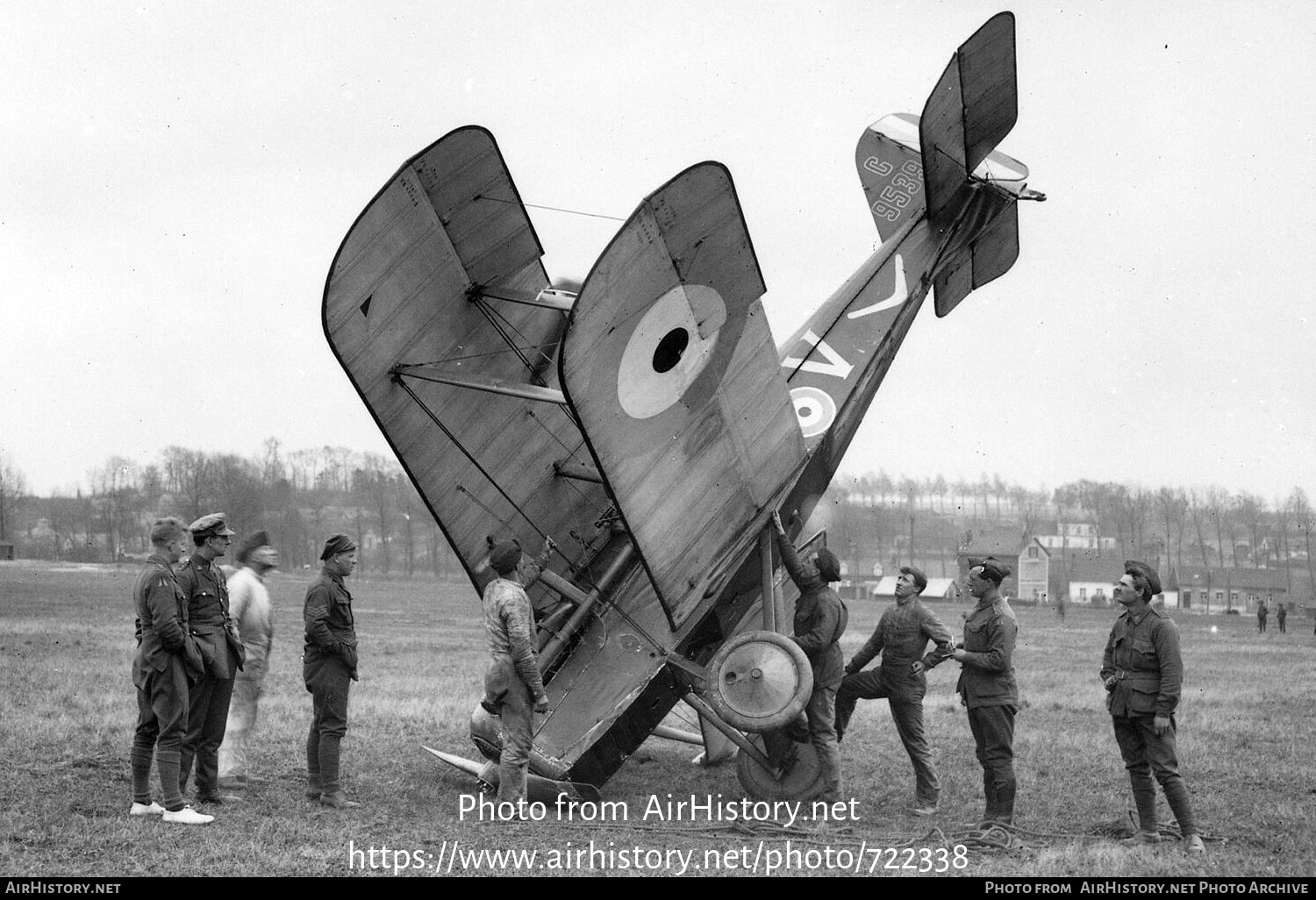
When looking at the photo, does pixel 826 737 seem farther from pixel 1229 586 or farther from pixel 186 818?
pixel 1229 586

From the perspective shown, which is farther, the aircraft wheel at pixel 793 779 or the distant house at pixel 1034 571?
the distant house at pixel 1034 571

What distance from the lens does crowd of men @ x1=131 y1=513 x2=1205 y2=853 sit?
7270mm

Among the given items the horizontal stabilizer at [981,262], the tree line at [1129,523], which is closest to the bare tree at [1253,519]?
the tree line at [1129,523]

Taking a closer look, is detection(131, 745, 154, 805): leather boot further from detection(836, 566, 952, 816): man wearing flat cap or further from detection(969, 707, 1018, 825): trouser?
detection(969, 707, 1018, 825): trouser

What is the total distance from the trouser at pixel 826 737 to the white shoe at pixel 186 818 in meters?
4.24

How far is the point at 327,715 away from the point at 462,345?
2.90 metres

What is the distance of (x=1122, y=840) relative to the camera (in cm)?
764

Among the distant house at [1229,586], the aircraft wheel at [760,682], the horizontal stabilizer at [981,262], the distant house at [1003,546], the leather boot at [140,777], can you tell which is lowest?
the distant house at [1229,586]

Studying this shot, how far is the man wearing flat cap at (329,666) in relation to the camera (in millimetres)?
7957

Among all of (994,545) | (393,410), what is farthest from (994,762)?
(994,545)

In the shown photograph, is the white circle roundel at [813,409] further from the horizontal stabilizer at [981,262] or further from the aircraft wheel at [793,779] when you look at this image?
the aircraft wheel at [793,779]

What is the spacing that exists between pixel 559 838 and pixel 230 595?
362 centimetres

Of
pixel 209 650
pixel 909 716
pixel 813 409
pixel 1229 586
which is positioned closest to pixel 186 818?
pixel 209 650

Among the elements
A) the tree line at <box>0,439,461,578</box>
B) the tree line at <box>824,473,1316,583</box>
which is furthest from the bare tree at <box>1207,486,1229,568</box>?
the tree line at <box>0,439,461,578</box>
